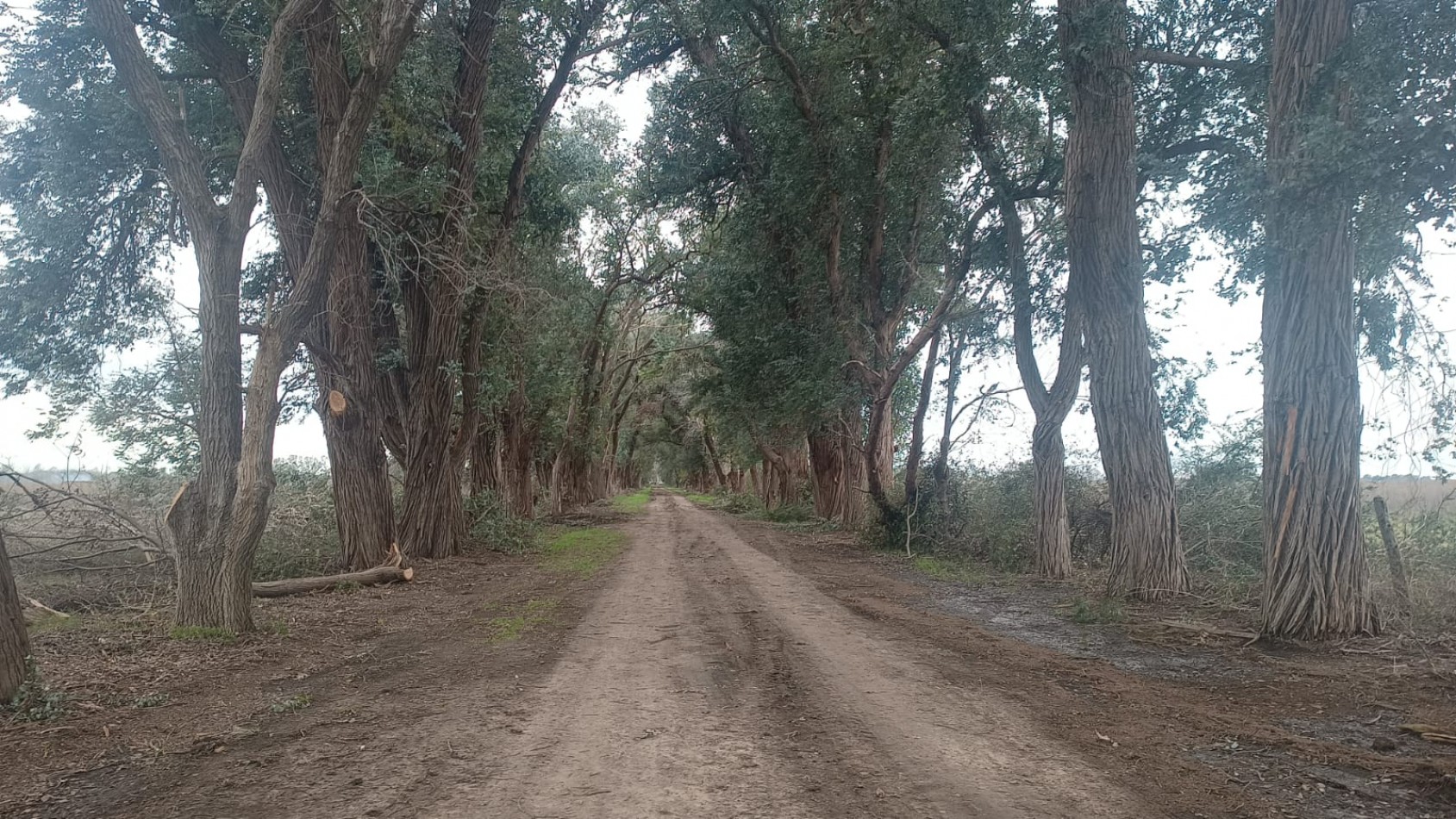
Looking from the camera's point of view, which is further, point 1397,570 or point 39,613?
point 39,613

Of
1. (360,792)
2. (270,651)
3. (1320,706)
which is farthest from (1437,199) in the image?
(270,651)

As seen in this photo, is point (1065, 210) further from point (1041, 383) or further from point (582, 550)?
point (582, 550)

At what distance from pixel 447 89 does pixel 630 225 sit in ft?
47.4

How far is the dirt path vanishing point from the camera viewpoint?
379 centimetres

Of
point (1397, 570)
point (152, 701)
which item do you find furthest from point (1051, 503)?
point (152, 701)

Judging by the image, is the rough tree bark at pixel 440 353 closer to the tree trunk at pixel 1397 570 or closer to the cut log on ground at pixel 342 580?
the cut log on ground at pixel 342 580

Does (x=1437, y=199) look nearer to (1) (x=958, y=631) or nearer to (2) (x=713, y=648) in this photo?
(1) (x=958, y=631)

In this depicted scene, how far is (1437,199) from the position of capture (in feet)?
21.3

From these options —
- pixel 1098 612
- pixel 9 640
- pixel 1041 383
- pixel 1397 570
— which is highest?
pixel 1041 383

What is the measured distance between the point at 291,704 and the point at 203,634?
7.99 ft

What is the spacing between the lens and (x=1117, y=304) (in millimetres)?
9977

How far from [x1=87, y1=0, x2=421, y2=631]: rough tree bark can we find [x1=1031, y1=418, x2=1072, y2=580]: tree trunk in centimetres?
1038

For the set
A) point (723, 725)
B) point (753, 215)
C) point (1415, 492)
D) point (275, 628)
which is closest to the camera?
point (723, 725)

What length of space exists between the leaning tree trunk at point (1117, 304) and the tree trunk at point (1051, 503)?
2.42 m
